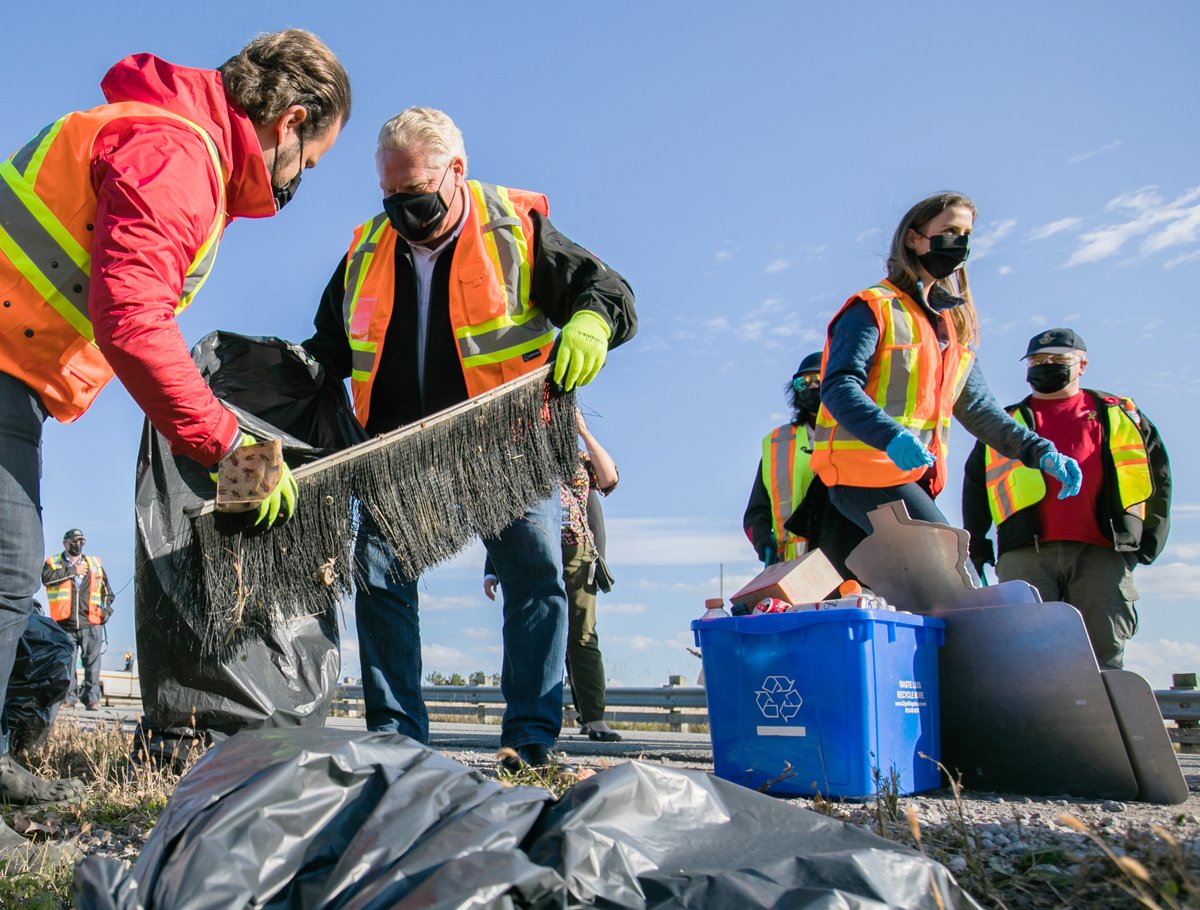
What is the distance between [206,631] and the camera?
349 cm

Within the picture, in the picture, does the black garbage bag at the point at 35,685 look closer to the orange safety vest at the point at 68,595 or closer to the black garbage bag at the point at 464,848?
the black garbage bag at the point at 464,848

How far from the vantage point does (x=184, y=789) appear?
1.89m

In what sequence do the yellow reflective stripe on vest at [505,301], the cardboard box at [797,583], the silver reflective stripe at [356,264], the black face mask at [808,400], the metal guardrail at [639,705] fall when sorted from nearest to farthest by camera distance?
the cardboard box at [797,583], the yellow reflective stripe on vest at [505,301], the silver reflective stripe at [356,264], the black face mask at [808,400], the metal guardrail at [639,705]

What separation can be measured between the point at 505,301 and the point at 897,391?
1.60 meters

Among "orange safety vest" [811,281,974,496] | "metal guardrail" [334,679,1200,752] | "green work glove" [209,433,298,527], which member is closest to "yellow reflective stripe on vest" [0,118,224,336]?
"green work glove" [209,433,298,527]

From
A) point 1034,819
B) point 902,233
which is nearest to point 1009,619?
point 1034,819

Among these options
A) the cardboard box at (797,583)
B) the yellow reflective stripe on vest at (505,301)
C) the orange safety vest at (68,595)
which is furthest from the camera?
the orange safety vest at (68,595)

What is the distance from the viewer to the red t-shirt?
568 cm

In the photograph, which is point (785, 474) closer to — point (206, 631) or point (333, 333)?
point (333, 333)

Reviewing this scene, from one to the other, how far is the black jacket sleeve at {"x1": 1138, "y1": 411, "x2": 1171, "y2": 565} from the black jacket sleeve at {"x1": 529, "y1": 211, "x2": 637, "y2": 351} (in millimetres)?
3490

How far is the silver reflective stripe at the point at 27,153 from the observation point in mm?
2709

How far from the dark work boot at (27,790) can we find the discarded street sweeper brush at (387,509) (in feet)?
2.00

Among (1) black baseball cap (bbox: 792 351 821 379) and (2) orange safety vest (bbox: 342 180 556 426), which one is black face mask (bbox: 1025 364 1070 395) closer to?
(1) black baseball cap (bbox: 792 351 821 379)

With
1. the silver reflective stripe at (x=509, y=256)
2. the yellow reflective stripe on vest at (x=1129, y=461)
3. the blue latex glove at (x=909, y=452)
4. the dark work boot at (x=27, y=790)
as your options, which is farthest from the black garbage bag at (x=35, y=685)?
the yellow reflective stripe on vest at (x=1129, y=461)
